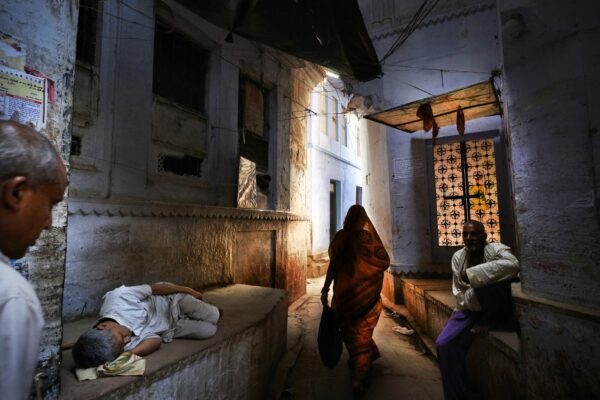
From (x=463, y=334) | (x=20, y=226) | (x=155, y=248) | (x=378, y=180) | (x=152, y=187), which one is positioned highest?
(x=378, y=180)

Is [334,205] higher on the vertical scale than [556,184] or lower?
higher

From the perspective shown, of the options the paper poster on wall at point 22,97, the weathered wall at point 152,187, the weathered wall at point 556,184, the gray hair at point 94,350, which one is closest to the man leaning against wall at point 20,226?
the paper poster on wall at point 22,97

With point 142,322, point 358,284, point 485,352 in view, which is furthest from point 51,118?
point 485,352

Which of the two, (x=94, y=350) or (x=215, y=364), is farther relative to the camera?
(x=215, y=364)

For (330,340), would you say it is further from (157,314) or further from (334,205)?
(334,205)

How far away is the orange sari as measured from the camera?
405 cm

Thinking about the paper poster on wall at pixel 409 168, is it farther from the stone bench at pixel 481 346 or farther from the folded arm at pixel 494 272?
the folded arm at pixel 494 272

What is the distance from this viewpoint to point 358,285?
416 cm

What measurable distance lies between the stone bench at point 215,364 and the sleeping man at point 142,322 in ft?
0.40

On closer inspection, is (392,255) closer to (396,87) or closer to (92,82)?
(396,87)

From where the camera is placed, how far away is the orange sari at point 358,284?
4051 mm

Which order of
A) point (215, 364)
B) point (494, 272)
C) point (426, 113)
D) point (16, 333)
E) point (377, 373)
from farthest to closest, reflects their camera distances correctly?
point (426, 113) → point (377, 373) → point (494, 272) → point (215, 364) → point (16, 333)

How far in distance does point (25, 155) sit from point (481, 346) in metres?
4.41

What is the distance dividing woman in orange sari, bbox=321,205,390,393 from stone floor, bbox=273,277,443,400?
0.26 metres
